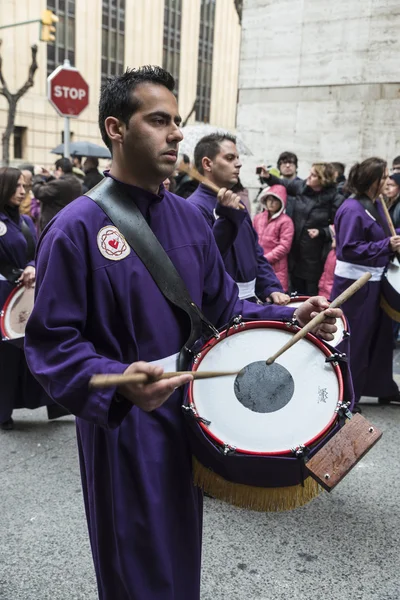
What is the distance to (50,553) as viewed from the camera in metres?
2.84

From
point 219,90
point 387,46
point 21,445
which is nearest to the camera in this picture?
point 21,445

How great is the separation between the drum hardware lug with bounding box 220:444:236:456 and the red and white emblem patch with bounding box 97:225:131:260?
620mm

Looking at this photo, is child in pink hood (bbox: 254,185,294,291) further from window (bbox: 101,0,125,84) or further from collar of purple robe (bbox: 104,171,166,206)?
window (bbox: 101,0,125,84)

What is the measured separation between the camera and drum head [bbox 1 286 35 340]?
3977mm

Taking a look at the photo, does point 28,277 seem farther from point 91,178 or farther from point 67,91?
point 67,91

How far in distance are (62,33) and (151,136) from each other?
A: 35266 mm

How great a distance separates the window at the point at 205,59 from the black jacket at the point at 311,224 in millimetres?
40205

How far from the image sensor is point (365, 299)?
449 centimetres

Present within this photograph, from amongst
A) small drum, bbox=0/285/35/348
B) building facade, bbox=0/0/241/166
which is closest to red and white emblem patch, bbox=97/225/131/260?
small drum, bbox=0/285/35/348

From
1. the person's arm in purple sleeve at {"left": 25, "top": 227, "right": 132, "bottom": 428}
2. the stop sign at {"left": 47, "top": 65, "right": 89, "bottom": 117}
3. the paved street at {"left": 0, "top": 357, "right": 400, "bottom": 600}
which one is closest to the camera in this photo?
the person's arm in purple sleeve at {"left": 25, "top": 227, "right": 132, "bottom": 428}

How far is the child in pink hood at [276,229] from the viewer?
6.29m

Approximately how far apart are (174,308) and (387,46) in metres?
7.25

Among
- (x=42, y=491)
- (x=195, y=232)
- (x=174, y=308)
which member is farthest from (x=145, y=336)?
(x=42, y=491)

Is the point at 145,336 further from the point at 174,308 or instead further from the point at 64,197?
the point at 64,197
